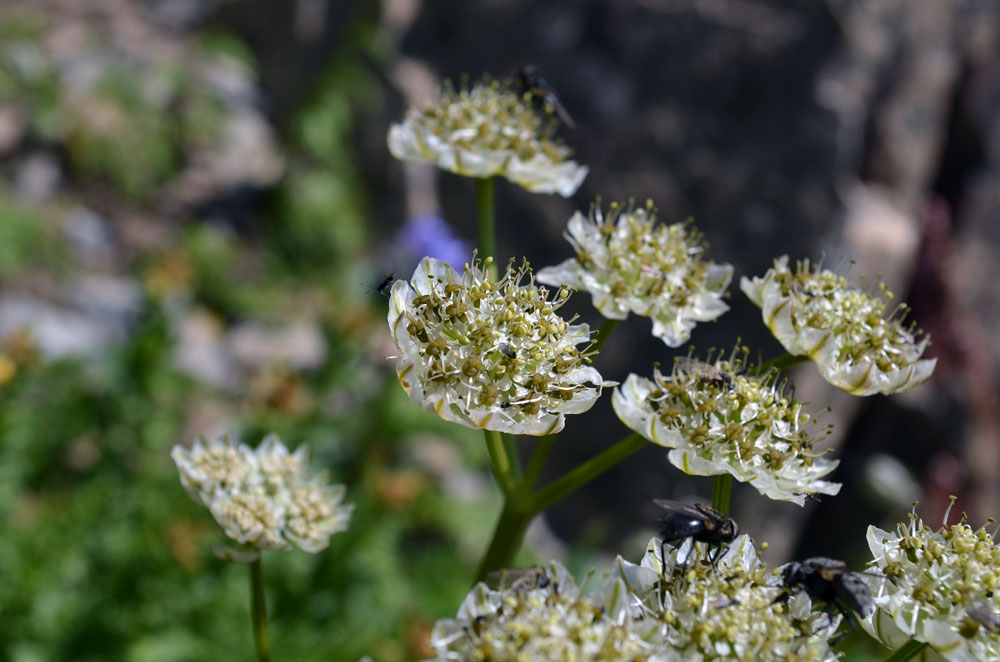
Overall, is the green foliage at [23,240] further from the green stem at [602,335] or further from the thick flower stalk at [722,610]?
the thick flower stalk at [722,610]

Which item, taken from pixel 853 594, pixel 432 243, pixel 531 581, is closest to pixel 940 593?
pixel 853 594

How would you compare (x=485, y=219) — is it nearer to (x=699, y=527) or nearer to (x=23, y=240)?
(x=699, y=527)

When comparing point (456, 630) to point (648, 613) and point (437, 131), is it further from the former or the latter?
point (437, 131)

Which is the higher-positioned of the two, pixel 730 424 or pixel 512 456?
pixel 730 424

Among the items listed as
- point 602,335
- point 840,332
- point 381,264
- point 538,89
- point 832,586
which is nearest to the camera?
point 832,586

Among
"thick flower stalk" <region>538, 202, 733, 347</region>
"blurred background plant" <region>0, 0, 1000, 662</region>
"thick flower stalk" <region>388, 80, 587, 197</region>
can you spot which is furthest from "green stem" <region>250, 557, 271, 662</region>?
"blurred background plant" <region>0, 0, 1000, 662</region>

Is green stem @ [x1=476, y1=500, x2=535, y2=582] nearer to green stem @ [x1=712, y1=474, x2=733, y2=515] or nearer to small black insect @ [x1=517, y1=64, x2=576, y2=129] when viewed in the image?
green stem @ [x1=712, y1=474, x2=733, y2=515]
